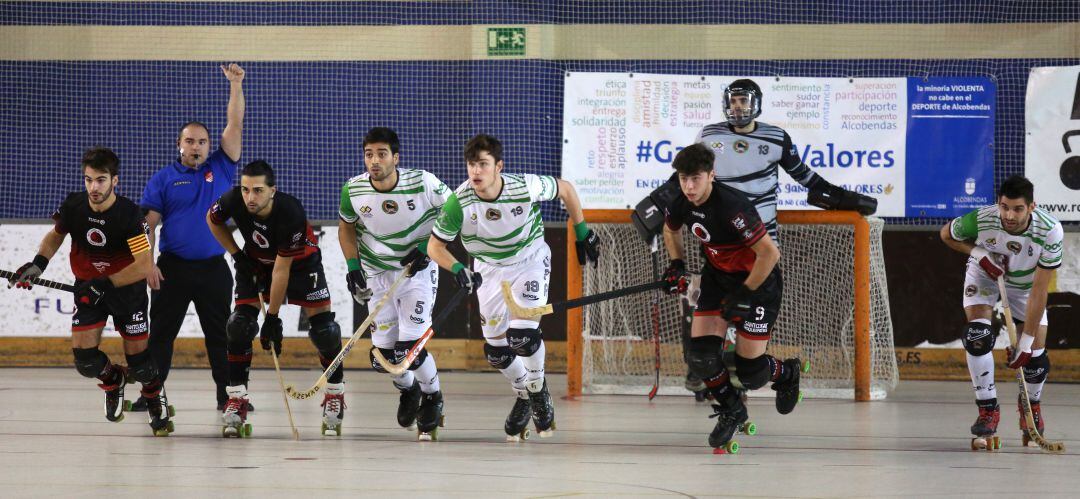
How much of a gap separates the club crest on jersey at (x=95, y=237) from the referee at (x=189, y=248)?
39.1 inches

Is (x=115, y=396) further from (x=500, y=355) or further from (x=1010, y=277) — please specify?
(x=1010, y=277)

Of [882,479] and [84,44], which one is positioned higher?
[84,44]

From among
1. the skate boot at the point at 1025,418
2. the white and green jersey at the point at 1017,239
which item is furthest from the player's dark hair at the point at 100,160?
the skate boot at the point at 1025,418

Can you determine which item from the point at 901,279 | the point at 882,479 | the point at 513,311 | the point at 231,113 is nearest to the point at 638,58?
the point at 901,279

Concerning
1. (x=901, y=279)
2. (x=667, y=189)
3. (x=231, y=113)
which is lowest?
(x=901, y=279)

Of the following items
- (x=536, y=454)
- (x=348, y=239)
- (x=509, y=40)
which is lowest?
(x=536, y=454)

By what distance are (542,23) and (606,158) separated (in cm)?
130

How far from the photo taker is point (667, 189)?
5.84 m

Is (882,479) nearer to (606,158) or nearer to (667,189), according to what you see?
(667,189)

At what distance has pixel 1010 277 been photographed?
6.00 metres

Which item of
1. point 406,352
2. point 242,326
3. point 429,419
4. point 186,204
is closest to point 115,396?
point 242,326

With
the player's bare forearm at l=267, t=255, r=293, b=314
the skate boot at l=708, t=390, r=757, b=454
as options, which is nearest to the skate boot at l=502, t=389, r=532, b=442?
the skate boot at l=708, t=390, r=757, b=454

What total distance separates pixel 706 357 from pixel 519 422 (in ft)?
3.12

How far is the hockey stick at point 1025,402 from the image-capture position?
555 cm
